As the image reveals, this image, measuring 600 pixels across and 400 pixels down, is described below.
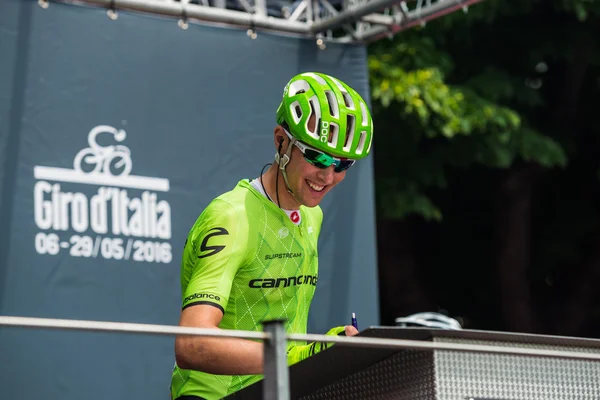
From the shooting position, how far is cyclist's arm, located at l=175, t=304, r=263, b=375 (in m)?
3.39

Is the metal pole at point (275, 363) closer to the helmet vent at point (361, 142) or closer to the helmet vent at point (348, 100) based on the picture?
the helmet vent at point (361, 142)

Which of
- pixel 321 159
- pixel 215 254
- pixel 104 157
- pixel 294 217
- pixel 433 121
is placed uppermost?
pixel 433 121

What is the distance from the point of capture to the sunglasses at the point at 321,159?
3826mm

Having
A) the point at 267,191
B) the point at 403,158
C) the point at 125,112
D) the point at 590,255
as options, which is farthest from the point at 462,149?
the point at 267,191

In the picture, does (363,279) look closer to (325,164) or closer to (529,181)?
(325,164)

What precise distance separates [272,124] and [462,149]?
381cm

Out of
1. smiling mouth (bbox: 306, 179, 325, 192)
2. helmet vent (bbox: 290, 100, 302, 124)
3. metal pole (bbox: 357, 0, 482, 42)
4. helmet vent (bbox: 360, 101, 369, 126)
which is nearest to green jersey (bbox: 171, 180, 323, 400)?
smiling mouth (bbox: 306, 179, 325, 192)

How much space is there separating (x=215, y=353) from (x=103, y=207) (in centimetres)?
347

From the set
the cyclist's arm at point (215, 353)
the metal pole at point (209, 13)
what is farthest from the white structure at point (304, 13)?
the cyclist's arm at point (215, 353)

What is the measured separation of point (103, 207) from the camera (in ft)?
22.0

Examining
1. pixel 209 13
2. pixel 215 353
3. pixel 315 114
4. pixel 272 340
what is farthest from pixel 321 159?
pixel 209 13

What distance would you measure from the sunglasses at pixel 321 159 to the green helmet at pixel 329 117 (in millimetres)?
20

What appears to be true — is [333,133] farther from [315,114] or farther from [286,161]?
[286,161]

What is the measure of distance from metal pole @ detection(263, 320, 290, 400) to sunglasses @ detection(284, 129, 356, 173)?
4.34ft
